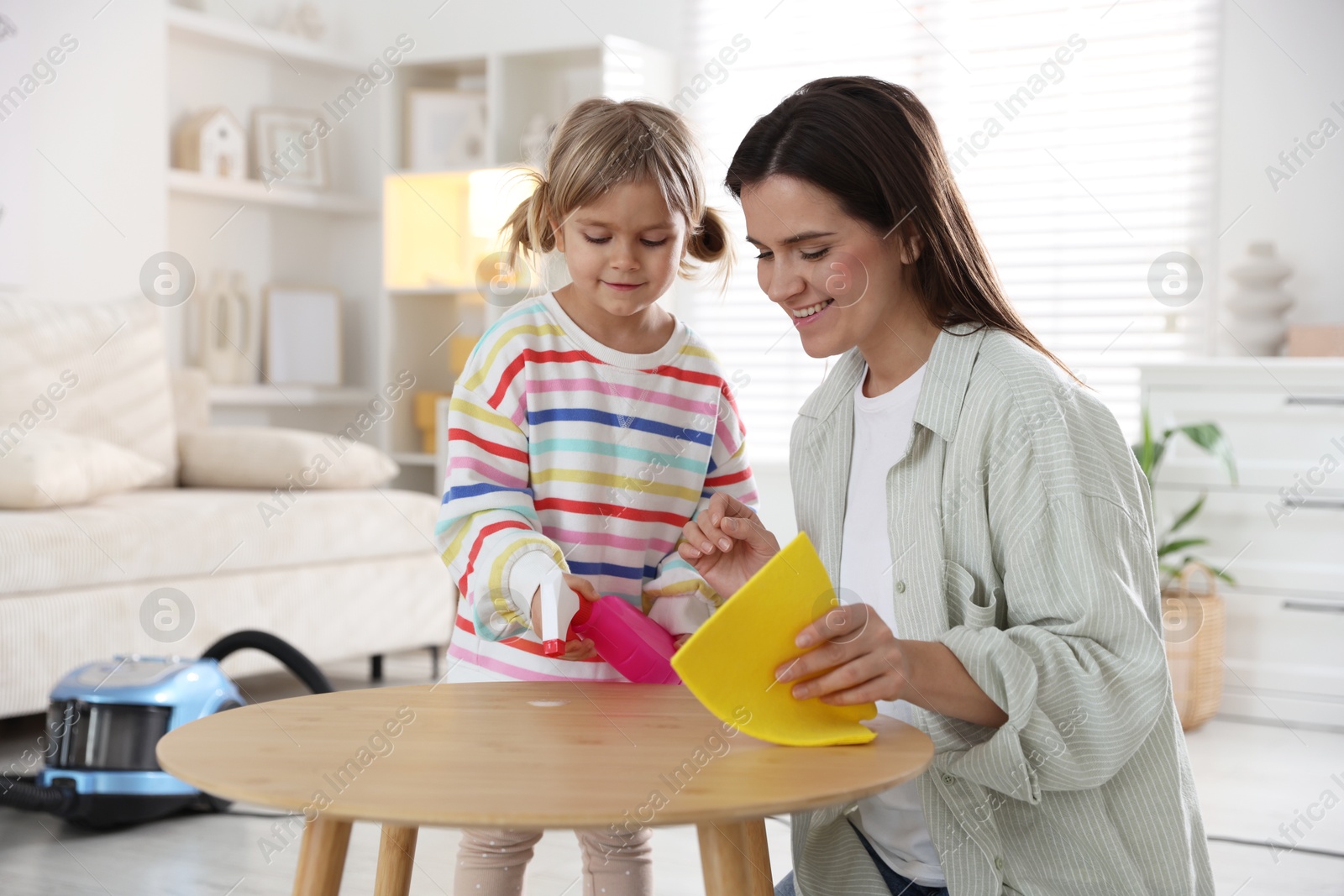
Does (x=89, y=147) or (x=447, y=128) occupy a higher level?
(x=447, y=128)

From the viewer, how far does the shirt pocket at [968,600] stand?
103 cm

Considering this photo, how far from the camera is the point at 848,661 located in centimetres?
89

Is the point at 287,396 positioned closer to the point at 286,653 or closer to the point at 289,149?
the point at 289,149

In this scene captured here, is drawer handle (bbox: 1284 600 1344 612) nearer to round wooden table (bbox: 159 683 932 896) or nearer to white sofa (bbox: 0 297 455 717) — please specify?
white sofa (bbox: 0 297 455 717)

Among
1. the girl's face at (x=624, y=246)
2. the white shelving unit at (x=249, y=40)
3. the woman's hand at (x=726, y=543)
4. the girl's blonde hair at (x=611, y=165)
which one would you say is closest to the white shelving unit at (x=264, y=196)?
the white shelving unit at (x=249, y=40)

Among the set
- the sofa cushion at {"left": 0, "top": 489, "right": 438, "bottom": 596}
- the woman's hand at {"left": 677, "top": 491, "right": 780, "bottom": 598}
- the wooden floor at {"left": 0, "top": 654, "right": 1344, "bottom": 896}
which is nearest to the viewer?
the woman's hand at {"left": 677, "top": 491, "right": 780, "bottom": 598}

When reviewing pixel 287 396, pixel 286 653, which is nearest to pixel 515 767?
pixel 286 653

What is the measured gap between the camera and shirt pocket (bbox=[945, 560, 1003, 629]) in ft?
3.37

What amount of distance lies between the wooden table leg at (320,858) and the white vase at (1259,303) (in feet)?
10.2

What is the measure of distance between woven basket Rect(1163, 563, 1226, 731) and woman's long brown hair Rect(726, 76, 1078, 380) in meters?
2.14

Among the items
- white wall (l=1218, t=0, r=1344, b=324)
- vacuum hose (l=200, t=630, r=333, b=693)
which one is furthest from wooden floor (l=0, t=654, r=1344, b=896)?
white wall (l=1218, t=0, r=1344, b=324)

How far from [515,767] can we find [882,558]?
45 cm

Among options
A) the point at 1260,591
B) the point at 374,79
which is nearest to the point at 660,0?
the point at 374,79

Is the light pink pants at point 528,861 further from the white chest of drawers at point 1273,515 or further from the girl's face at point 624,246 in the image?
the white chest of drawers at point 1273,515
